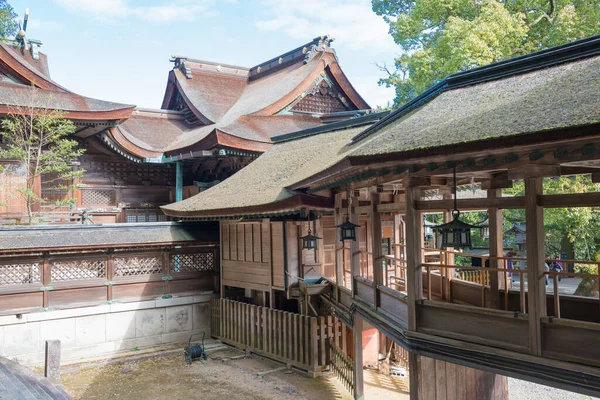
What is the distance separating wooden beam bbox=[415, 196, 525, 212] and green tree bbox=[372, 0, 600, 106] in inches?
461

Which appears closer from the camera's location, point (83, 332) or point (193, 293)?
point (83, 332)

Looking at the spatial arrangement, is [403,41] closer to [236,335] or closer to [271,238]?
[271,238]

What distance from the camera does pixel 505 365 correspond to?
5996 mm

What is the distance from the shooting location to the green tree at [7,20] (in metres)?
32.2

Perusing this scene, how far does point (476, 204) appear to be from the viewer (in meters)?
6.63

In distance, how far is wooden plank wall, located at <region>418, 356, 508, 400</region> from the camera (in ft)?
25.6

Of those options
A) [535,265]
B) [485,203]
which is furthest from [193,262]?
[535,265]

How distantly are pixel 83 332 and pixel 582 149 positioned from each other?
1279 centimetres

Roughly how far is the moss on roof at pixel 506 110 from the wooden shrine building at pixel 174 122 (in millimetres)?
10133

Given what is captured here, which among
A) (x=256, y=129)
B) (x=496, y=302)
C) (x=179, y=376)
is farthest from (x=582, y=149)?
(x=256, y=129)

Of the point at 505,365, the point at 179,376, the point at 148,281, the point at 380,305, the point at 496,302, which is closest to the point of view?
the point at 505,365

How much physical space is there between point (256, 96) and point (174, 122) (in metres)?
3.94

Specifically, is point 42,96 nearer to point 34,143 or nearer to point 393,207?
point 34,143

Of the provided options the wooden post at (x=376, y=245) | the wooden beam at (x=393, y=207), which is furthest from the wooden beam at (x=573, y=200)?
the wooden post at (x=376, y=245)
